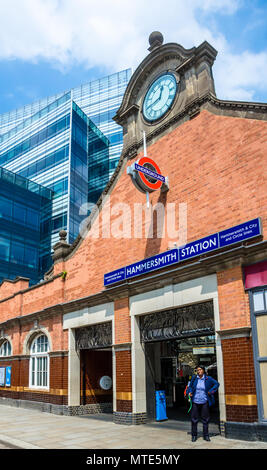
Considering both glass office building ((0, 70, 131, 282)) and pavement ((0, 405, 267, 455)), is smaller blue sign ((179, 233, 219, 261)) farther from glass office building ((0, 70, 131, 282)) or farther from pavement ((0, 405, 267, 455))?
glass office building ((0, 70, 131, 282))

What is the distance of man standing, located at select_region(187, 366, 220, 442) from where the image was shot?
9.37 meters

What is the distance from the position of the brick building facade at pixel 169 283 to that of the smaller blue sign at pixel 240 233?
0.07m

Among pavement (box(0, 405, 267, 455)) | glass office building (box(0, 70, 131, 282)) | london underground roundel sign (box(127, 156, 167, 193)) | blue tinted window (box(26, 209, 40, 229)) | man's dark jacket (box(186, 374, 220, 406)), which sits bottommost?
pavement (box(0, 405, 267, 455))

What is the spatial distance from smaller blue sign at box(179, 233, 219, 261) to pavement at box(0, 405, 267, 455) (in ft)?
14.6

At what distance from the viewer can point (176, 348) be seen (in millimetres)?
15250

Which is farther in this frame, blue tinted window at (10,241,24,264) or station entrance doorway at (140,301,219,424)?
blue tinted window at (10,241,24,264)

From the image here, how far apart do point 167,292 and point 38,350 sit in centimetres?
960

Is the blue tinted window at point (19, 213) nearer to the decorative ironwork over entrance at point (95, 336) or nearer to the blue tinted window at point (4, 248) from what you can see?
the blue tinted window at point (4, 248)

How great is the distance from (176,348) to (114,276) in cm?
378

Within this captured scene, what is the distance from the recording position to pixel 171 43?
13.8m

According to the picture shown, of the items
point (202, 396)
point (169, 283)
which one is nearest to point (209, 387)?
point (202, 396)

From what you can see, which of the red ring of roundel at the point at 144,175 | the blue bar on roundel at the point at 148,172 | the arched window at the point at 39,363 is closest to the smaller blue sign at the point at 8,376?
the arched window at the point at 39,363

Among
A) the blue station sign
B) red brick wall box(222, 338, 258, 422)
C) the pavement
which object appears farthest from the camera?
the blue station sign

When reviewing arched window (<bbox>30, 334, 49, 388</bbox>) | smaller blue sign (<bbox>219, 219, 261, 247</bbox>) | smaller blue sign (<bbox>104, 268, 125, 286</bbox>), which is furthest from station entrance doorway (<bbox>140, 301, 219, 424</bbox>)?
arched window (<bbox>30, 334, 49, 388</bbox>)
